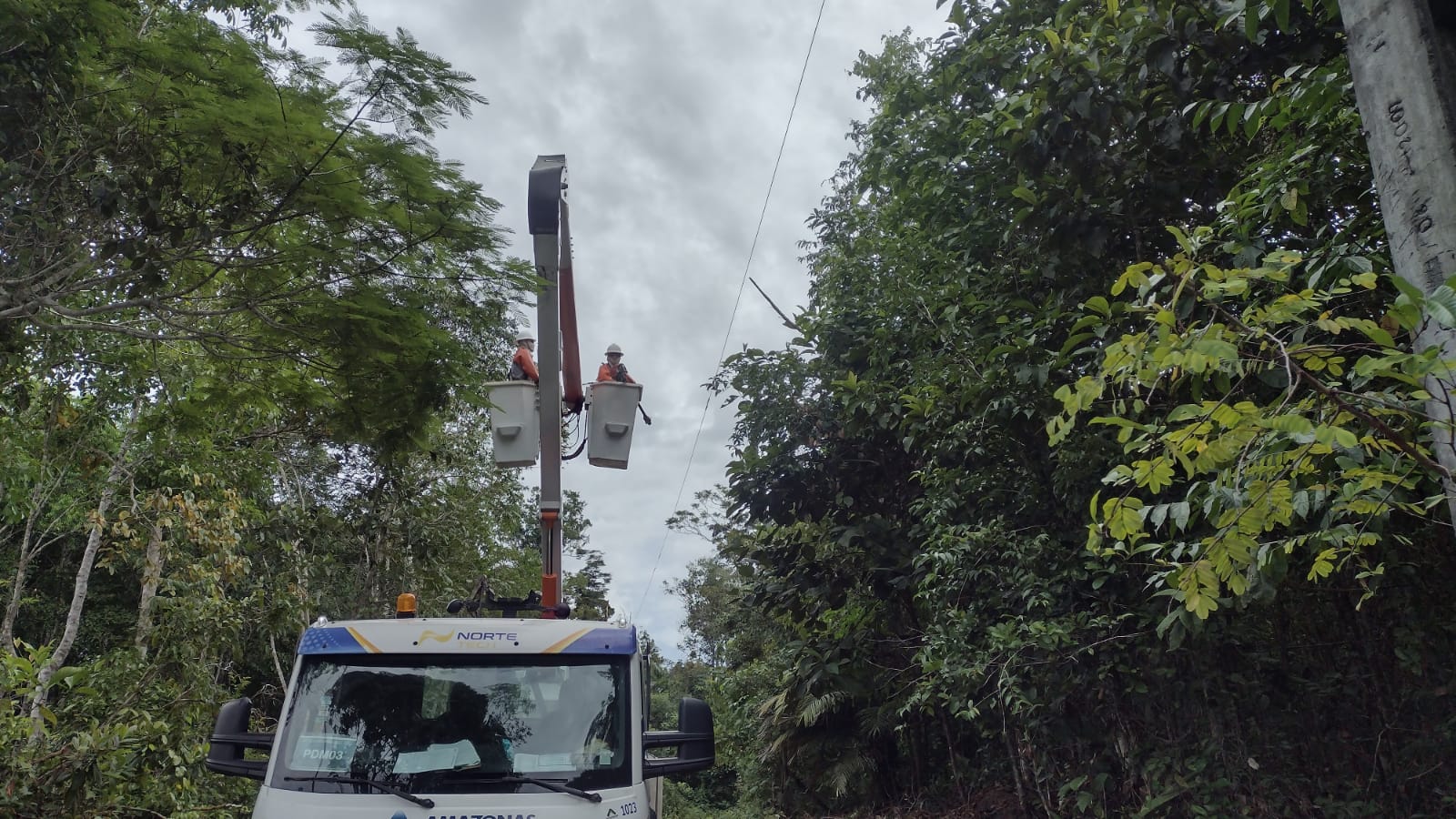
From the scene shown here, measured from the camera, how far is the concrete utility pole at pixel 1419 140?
2367 mm

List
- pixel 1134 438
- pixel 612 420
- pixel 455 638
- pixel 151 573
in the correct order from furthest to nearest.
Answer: pixel 151 573, pixel 612 420, pixel 455 638, pixel 1134 438

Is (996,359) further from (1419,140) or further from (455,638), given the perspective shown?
(1419,140)

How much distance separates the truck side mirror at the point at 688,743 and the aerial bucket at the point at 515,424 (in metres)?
3.31

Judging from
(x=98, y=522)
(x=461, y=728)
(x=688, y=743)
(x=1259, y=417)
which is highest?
(x=98, y=522)


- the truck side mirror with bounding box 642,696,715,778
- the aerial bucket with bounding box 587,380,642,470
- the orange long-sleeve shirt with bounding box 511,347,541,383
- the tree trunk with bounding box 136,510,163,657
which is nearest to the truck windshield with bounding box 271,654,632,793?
the truck side mirror with bounding box 642,696,715,778

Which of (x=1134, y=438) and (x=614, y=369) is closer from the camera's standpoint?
(x=1134, y=438)

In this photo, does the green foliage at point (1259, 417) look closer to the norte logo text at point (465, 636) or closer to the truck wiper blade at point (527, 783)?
the truck wiper blade at point (527, 783)

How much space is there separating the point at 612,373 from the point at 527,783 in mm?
4865

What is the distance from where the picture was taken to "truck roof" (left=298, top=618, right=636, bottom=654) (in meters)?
4.75

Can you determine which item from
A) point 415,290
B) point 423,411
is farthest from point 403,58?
point 423,411

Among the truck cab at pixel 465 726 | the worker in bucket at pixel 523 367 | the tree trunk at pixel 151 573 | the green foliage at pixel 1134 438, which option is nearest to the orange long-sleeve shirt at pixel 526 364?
the worker in bucket at pixel 523 367

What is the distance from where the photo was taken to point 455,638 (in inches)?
188

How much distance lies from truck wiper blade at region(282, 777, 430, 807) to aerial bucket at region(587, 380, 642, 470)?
14.6 ft

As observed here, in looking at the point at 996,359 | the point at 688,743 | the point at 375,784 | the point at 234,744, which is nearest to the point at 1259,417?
the point at 688,743
